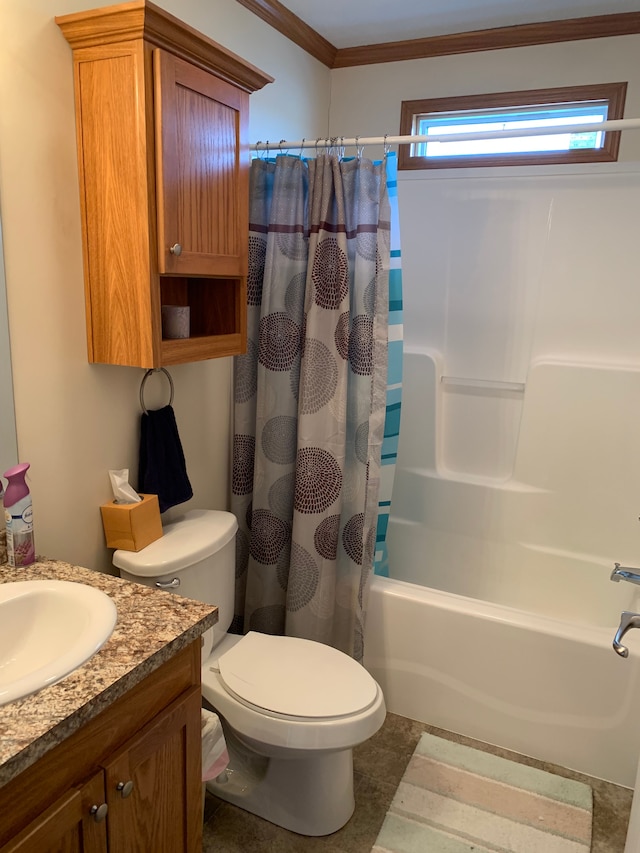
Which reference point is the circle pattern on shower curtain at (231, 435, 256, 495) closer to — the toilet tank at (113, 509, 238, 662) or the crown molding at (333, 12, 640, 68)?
the toilet tank at (113, 509, 238, 662)

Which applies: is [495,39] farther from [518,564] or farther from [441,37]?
[518,564]

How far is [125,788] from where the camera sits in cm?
117

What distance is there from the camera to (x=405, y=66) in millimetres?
2686

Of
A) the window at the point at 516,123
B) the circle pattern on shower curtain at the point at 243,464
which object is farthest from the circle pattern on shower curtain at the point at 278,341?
the window at the point at 516,123

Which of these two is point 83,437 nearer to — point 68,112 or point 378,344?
point 68,112

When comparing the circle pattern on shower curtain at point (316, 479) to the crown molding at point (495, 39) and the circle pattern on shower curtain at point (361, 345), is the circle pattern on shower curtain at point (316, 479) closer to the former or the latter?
the circle pattern on shower curtain at point (361, 345)

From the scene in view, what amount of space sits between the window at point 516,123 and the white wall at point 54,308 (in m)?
1.04

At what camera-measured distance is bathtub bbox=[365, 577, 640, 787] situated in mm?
1960

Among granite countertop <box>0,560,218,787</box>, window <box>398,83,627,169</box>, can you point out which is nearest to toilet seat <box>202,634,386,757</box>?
granite countertop <box>0,560,218,787</box>

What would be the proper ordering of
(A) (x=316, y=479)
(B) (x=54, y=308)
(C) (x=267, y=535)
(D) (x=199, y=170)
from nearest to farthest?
(B) (x=54, y=308) < (D) (x=199, y=170) < (A) (x=316, y=479) < (C) (x=267, y=535)

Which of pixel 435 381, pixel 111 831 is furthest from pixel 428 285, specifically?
pixel 111 831

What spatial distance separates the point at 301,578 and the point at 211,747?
744 mm

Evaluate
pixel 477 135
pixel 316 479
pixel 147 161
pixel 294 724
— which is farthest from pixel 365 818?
pixel 477 135

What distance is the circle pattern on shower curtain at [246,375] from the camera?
2273mm
